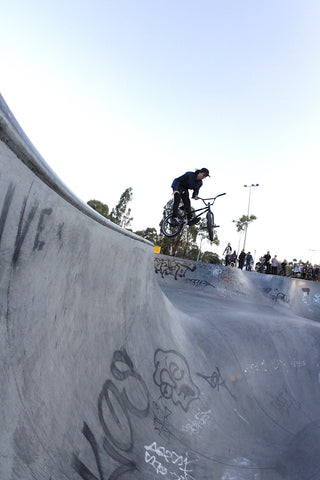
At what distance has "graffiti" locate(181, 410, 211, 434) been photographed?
3333mm

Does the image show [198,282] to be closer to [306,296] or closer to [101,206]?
[306,296]

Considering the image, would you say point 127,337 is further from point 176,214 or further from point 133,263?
point 176,214

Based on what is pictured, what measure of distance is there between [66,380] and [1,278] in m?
0.89

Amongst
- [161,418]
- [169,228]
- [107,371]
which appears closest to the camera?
[107,371]

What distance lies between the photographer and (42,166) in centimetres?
156

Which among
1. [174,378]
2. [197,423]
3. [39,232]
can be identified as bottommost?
[197,423]

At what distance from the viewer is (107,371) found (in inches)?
97.2

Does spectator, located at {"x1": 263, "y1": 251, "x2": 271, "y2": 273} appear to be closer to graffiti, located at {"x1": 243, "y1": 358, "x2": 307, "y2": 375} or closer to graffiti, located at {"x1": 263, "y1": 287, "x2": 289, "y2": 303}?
graffiti, located at {"x1": 263, "y1": 287, "x2": 289, "y2": 303}

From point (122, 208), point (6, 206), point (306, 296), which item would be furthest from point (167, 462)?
point (122, 208)

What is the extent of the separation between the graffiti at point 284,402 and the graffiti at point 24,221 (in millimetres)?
5572

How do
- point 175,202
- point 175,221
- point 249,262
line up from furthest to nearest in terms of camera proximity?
1. point 249,262
2. point 175,221
3. point 175,202

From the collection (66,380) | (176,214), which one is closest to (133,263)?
(66,380)

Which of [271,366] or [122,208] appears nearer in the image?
[271,366]

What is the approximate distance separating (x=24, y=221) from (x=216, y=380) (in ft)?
14.1
